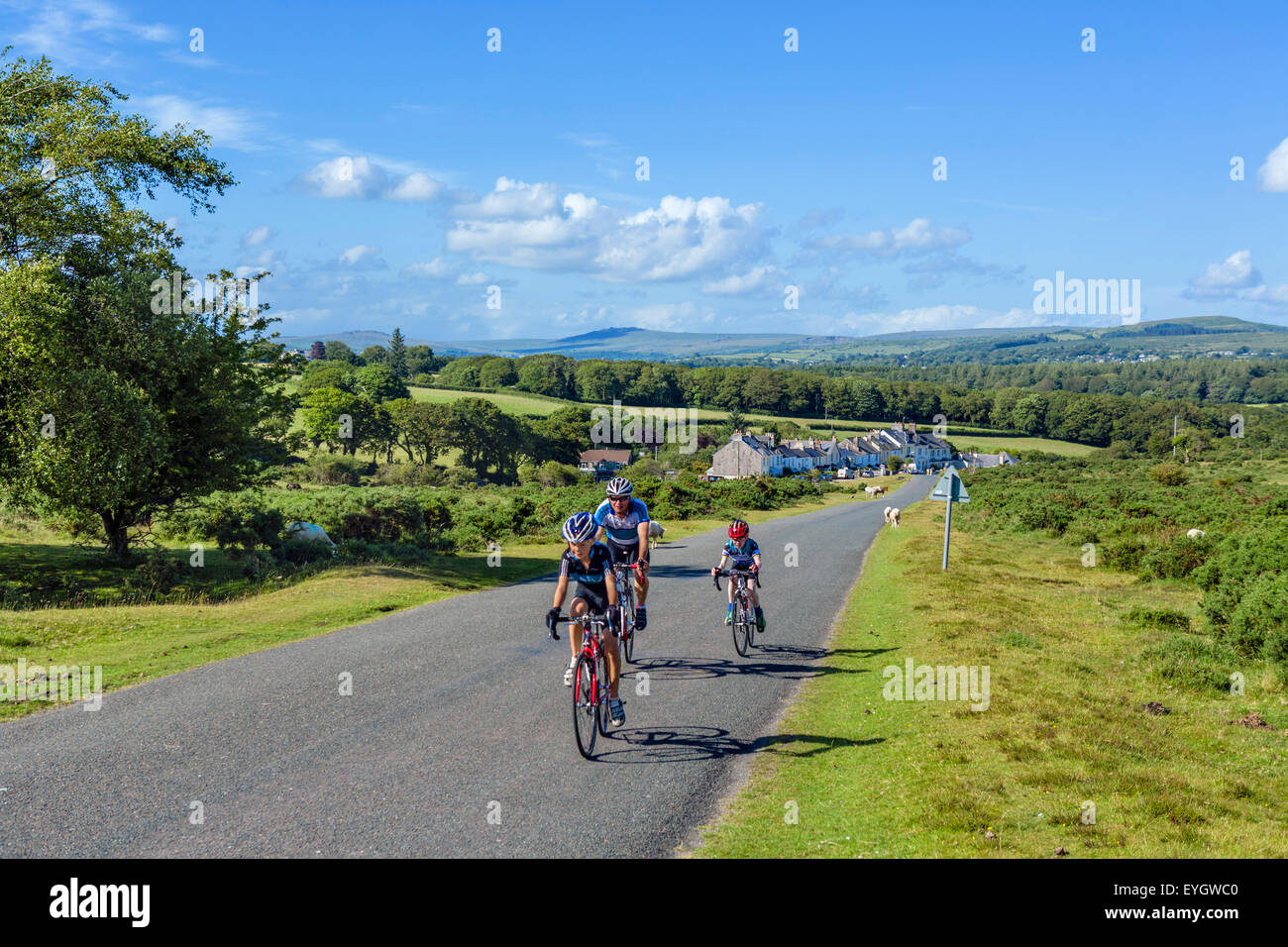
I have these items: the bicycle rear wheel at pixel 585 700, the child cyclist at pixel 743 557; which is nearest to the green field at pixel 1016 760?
the child cyclist at pixel 743 557

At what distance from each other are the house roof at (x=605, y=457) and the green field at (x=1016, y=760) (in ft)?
331

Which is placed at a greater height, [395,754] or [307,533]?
[307,533]

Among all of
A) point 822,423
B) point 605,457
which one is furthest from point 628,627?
point 822,423

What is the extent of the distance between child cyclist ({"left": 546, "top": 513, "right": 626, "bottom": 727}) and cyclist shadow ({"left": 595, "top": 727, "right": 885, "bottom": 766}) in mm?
449

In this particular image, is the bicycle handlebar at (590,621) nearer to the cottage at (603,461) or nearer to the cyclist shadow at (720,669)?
the cyclist shadow at (720,669)

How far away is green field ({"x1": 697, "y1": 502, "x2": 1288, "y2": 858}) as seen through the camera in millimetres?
7176

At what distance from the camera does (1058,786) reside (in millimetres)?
8438

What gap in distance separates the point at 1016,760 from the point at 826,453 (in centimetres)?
13756

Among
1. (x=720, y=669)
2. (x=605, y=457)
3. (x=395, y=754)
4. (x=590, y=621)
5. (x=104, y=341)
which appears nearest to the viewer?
(x=395, y=754)

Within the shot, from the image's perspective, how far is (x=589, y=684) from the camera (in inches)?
361

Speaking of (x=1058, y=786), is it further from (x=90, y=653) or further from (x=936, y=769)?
(x=90, y=653)

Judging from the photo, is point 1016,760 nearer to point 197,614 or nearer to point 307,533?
point 197,614
